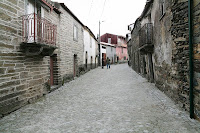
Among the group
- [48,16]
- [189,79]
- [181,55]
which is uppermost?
[48,16]

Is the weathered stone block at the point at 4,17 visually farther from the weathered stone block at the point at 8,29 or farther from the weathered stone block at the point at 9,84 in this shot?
the weathered stone block at the point at 9,84

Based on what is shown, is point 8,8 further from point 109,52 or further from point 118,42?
point 118,42

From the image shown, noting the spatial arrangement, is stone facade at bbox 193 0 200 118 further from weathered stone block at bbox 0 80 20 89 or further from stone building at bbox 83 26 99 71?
stone building at bbox 83 26 99 71

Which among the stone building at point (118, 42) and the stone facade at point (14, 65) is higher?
the stone building at point (118, 42)

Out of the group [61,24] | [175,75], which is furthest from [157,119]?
[61,24]

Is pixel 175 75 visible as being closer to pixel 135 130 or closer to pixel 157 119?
pixel 157 119

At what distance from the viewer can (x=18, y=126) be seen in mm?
3547

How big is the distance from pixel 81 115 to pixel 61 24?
694 cm

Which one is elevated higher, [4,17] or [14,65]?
[4,17]

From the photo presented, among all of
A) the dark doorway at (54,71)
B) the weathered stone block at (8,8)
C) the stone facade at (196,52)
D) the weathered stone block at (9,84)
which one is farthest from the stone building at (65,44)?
the stone facade at (196,52)

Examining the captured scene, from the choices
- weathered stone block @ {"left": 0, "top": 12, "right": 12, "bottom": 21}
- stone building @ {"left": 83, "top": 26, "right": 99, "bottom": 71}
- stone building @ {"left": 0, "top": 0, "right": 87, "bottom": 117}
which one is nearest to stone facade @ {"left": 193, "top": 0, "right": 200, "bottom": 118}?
stone building @ {"left": 0, "top": 0, "right": 87, "bottom": 117}

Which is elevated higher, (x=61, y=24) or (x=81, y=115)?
(x=61, y=24)

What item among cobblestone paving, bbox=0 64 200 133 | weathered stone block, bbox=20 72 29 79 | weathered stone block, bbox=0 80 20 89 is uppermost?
weathered stone block, bbox=20 72 29 79

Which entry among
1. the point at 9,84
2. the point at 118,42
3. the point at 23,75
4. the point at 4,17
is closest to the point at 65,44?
the point at 23,75
